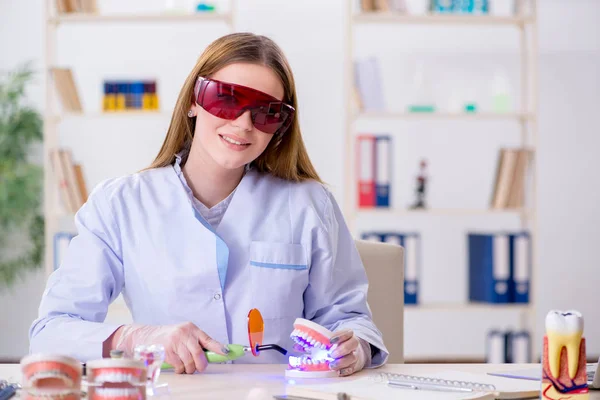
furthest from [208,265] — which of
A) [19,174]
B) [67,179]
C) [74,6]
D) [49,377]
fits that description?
[19,174]

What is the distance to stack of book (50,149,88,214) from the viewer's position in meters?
4.14

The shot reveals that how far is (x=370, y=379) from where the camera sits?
1422mm

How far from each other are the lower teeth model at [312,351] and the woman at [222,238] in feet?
0.53

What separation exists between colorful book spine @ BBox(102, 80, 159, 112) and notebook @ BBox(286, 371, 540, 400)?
299 centimetres

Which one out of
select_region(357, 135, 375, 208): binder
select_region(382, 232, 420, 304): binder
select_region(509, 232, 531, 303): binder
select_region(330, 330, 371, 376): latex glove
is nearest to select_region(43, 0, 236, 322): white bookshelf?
select_region(357, 135, 375, 208): binder

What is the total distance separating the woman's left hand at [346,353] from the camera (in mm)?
1475

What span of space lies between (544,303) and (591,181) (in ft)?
2.46

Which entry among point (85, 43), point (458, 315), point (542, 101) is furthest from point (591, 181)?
point (85, 43)

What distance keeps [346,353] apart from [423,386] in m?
0.21

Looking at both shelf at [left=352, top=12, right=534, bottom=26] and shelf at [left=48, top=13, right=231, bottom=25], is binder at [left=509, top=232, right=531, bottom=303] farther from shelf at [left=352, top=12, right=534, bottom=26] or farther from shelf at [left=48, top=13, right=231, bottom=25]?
shelf at [left=48, top=13, right=231, bottom=25]

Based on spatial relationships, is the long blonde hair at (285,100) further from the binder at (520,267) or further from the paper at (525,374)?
the binder at (520,267)

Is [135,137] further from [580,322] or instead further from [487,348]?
[580,322]

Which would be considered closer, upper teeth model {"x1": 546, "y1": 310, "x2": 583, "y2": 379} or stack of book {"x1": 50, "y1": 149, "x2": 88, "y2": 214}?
upper teeth model {"x1": 546, "y1": 310, "x2": 583, "y2": 379}

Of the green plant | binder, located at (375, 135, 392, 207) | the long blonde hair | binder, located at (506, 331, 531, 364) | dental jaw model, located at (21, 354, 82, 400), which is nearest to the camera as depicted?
dental jaw model, located at (21, 354, 82, 400)
